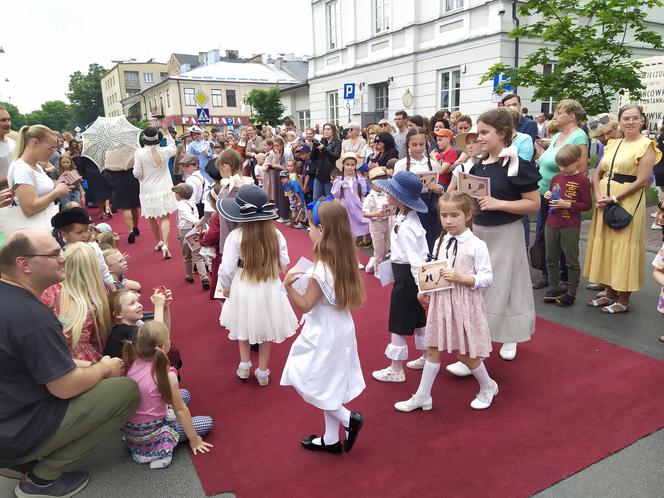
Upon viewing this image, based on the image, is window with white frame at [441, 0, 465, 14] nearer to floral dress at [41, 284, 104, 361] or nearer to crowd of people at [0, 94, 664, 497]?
crowd of people at [0, 94, 664, 497]

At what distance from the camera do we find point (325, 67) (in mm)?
24000

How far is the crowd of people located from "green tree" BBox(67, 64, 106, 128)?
101 metres

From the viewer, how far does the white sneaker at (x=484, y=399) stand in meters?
3.42

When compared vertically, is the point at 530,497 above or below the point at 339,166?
below

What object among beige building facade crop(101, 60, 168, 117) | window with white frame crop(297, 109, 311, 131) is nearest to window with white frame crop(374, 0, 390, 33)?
window with white frame crop(297, 109, 311, 131)

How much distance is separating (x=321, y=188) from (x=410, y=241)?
6021 mm

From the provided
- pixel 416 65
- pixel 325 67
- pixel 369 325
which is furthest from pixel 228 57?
pixel 369 325

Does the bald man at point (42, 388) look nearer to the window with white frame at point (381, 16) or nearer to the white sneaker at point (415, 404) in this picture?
the white sneaker at point (415, 404)

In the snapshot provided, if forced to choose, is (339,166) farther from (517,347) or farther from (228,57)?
(228,57)

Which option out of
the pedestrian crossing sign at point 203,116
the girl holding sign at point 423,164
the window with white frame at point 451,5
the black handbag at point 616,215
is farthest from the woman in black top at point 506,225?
the window with white frame at point 451,5

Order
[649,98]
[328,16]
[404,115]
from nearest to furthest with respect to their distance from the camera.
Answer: [404,115] → [649,98] → [328,16]

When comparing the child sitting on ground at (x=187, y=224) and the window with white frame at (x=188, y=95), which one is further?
the window with white frame at (x=188, y=95)

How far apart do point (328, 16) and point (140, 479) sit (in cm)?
2391

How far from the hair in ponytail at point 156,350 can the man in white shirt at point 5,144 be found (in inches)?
121
